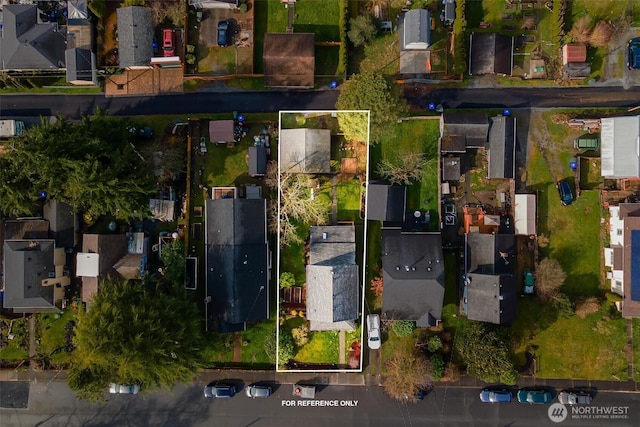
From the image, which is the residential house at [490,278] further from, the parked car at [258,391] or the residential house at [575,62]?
the parked car at [258,391]

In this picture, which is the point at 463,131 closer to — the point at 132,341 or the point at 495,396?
the point at 495,396

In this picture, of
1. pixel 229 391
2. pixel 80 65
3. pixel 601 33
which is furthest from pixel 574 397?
pixel 80 65

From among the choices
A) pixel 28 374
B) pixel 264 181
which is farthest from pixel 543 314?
pixel 28 374

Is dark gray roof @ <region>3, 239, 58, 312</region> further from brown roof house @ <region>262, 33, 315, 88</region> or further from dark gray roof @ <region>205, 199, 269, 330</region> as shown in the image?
brown roof house @ <region>262, 33, 315, 88</region>

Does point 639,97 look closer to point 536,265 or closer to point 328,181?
point 536,265

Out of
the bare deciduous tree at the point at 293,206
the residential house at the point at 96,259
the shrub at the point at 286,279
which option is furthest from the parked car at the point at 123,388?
the bare deciduous tree at the point at 293,206

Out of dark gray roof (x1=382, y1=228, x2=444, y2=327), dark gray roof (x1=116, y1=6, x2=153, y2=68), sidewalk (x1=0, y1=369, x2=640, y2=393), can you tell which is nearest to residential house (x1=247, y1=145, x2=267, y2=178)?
dark gray roof (x1=382, y1=228, x2=444, y2=327)
